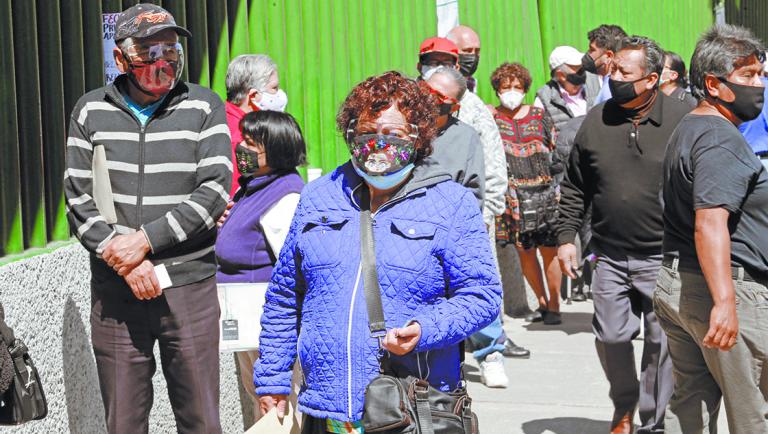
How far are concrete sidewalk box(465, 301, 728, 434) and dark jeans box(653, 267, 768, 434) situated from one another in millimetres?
1767

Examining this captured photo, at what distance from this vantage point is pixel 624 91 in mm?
5816

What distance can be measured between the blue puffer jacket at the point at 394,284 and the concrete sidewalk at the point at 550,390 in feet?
10.2

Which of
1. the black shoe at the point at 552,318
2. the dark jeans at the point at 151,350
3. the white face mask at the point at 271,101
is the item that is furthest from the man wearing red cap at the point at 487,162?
the dark jeans at the point at 151,350

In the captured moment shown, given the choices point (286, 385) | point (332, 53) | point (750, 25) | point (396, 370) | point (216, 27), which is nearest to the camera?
point (396, 370)

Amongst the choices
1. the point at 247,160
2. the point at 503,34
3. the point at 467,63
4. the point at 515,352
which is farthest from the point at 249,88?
the point at 503,34

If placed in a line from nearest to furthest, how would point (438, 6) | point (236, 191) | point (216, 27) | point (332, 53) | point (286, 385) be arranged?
point (286, 385) < point (236, 191) < point (216, 27) < point (332, 53) < point (438, 6)

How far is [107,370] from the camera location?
15.4 ft

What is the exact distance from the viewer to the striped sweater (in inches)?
180

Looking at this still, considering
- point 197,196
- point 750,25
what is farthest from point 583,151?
point 750,25

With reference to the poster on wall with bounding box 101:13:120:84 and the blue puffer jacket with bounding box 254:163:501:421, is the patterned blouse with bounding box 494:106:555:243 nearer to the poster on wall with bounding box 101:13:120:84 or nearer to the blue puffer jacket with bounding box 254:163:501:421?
the poster on wall with bounding box 101:13:120:84

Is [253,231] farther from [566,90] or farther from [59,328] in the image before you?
[566,90]

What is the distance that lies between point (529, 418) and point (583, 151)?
1773mm

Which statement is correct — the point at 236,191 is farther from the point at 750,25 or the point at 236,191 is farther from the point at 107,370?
the point at 750,25

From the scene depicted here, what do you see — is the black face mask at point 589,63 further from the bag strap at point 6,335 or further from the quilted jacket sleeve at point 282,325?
the bag strap at point 6,335
